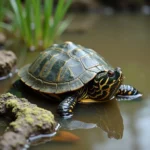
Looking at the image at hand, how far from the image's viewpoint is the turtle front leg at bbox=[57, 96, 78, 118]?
2.70 metres

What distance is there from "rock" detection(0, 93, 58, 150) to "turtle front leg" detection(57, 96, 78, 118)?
0.18 metres

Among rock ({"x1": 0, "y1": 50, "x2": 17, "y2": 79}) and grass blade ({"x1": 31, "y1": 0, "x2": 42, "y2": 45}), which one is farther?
grass blade ({"x1": 31, "y1": 0, "x2": 42, "y2": 45})

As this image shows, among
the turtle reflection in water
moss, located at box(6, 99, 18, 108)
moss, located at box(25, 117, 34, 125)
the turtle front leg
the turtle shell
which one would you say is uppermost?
the turtle shell

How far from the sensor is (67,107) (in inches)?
107

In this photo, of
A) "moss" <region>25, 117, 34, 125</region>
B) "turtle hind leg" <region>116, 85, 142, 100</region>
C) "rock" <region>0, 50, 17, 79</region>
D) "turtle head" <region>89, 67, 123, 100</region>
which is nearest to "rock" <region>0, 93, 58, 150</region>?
"moss" <region>25, 117, 34, 125</region>

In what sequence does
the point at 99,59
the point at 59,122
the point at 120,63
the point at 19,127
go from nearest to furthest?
the point at 19,127 < the point at 59,122 < the point at 99,59 < the point at 120,63

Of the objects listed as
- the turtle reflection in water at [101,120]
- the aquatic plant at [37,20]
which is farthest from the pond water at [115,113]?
the aquatic plant at [37,20]

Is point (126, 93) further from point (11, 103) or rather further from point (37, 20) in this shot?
point (37, 20)

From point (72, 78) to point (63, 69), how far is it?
12 cm

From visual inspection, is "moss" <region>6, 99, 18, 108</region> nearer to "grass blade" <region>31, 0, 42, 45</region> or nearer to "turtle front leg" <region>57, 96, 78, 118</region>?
"turtle front leg" <region>57, 96, 78, 118</region>

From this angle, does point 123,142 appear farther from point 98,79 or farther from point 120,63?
point 120,63

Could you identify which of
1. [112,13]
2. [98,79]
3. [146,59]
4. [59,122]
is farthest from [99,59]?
[112,13]

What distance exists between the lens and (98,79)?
9.20 feet

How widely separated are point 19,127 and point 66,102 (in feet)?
2.05
